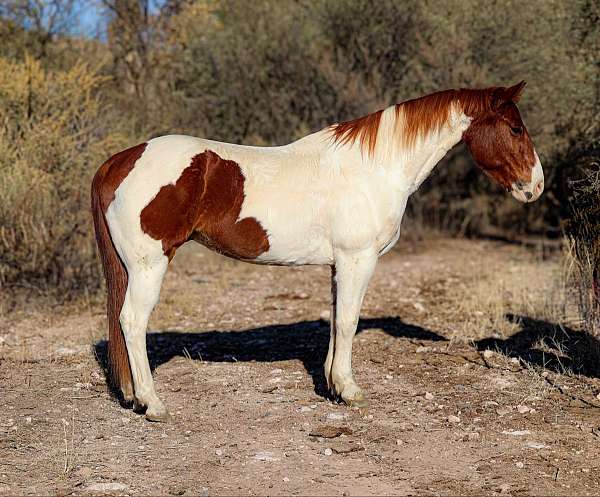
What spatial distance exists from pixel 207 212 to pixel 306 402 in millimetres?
1515

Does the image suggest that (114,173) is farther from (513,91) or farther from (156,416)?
(513,91)

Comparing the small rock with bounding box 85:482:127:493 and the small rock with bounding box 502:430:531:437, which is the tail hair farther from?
the small rock with bounding box 502:430:531:437

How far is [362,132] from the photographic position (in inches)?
190

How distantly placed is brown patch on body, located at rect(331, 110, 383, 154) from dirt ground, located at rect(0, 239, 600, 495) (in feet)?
5.91

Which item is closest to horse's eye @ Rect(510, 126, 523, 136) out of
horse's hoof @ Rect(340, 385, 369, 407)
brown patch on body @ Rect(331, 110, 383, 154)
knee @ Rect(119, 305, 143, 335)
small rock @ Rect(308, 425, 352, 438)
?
brown patch on body @ Rect(331, 110, 383, 154)

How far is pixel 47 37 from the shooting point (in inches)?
509

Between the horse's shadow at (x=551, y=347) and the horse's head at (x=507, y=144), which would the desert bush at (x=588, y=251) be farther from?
the horse's head at (x=507, y=144)

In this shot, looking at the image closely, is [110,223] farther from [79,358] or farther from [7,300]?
[7,300]

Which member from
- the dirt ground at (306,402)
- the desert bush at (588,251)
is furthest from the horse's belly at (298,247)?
the desert bush at (588,251)

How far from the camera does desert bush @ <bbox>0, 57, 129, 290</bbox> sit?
7832 millimetres

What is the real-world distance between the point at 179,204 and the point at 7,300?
4344 mm

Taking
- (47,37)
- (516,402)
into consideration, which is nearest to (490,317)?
(516,402)

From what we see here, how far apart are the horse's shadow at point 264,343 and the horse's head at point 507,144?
206 cm

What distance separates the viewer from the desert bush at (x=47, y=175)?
7.83 meters
